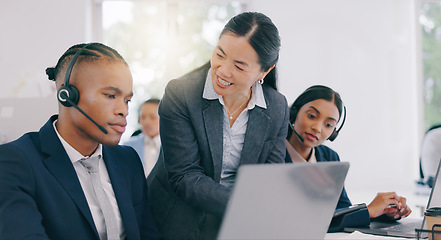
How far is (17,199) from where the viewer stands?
3.44 feet

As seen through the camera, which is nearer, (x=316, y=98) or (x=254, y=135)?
(x=254, y=135)

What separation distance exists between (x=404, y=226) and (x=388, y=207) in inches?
4.9

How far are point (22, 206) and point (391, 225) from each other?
4.17 feet

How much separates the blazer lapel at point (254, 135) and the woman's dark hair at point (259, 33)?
0.54ft

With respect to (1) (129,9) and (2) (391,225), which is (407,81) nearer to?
(1) (129,9)

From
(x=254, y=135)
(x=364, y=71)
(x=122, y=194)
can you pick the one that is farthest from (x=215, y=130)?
(x=364, y=71)

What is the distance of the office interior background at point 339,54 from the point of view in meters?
5.43

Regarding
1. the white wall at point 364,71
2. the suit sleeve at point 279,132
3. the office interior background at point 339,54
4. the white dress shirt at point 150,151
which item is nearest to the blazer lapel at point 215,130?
the suit sleeve at point 279,132

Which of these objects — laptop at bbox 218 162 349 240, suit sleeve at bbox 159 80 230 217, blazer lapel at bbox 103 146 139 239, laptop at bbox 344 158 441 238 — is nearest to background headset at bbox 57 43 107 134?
blazer lapel at bbox 103 146 139 239

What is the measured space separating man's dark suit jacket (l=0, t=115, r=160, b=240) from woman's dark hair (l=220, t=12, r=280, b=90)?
1.91 ft

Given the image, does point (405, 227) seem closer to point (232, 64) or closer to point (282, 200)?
point (232, 64)

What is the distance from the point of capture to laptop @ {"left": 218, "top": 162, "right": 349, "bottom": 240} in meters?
0.73

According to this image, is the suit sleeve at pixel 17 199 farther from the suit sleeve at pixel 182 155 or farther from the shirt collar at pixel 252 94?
the shirt collar at pixel 252 94

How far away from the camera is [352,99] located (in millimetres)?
5609
